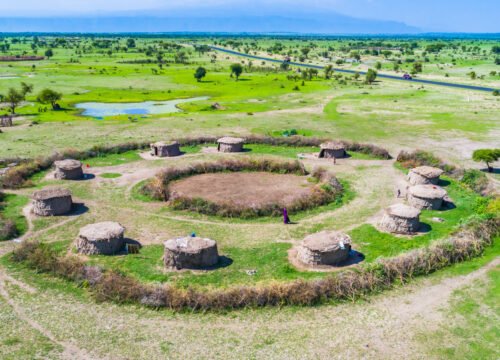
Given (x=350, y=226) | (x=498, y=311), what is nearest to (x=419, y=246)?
(x=350, y=226)

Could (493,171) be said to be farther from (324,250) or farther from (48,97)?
(48,97)

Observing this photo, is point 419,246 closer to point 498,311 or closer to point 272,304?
point 498,311

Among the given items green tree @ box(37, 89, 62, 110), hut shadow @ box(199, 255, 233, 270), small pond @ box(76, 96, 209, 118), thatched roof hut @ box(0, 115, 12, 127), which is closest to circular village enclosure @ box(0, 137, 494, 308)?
hut shadow @ box(199, 255, 233, 270)

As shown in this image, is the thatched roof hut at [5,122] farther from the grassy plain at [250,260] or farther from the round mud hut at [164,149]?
the round mud hut at [164,149]

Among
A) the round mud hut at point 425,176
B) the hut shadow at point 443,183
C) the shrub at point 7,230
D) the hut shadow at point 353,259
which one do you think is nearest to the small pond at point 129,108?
the shrub at point 7,230

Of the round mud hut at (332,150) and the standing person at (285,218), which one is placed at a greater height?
the round mud hut at (332,150)

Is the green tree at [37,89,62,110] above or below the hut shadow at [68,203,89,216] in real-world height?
above

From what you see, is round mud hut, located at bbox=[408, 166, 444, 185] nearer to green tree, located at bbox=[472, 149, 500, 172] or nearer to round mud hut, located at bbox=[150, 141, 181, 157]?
green tree, located at bbox=[472, 149, 500, 172]
